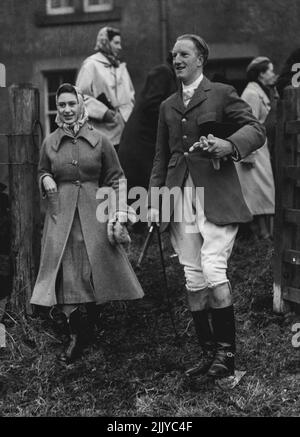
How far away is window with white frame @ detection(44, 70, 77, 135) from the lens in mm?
13617

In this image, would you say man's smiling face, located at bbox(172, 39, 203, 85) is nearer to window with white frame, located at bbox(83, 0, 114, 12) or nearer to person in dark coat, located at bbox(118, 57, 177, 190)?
person in dark coat, located at bbox(118, 57, 177, 190)

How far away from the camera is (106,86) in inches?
318

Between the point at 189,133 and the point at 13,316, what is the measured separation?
2.14 metres

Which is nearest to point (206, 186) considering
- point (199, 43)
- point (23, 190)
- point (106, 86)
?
point (199, 43)

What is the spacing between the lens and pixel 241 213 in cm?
515

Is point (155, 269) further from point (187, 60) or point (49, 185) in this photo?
point (187, 60)

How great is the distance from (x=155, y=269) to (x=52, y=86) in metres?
7.19

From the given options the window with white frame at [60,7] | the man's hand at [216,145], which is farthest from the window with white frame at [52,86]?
the man's hand at [216,145]

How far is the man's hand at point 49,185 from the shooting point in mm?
5613

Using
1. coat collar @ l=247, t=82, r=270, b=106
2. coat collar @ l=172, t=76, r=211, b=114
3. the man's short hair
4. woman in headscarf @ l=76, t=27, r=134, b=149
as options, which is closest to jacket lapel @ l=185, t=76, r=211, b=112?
coat collar @ l=172, t=76, r=211, b=114

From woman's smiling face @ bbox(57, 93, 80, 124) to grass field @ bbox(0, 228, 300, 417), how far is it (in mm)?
1620

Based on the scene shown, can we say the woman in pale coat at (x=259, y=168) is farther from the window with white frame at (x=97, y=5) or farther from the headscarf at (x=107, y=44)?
the window with white frame at (x=97, y=5)

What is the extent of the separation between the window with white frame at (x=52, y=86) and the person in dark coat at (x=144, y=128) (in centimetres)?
572

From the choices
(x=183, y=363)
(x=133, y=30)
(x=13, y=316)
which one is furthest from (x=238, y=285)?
(x=133, y=30)
